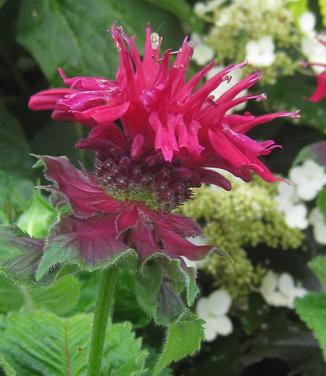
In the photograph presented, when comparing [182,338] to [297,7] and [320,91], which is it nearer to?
[320,91]

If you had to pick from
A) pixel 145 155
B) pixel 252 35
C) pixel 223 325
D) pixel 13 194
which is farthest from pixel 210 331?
pixel 145 155

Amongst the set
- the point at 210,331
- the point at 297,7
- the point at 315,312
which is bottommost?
the point at 210,331

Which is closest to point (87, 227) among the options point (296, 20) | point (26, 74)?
point (296, 20)

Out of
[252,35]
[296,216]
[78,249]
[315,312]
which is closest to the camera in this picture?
[78,249]

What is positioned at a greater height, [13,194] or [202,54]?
[202,54]

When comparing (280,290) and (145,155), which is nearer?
(145,155)

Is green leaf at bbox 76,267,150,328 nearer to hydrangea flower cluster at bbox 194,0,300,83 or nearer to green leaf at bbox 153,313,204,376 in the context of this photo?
green leaf at bbox 153,313,204,376
